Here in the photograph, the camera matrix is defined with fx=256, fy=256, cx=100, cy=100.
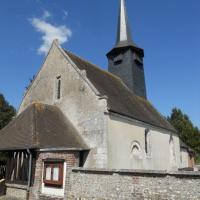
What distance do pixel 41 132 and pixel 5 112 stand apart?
17017 millimetres

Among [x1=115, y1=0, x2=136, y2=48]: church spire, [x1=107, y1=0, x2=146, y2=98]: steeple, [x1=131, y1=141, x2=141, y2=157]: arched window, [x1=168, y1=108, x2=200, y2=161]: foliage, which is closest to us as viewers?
[x1=131, y1=141, x2=141, y2=157]: arched window

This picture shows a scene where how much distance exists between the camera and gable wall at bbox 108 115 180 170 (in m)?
13.4

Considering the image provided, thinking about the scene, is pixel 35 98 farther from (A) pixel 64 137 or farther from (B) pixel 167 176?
(B) pixel 167 176

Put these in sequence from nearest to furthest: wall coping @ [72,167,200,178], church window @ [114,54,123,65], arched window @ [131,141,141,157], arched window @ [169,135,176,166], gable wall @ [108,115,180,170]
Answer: wall coping @ [72,167,200,178] < gable wall @ [108,115,180,170] < arched window @ [131,141,141,157] < arched window @ [169,135,176,166] < church window @ [114,54,123,65]

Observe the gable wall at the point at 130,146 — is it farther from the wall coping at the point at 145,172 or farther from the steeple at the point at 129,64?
the steeple at the point at 129,64

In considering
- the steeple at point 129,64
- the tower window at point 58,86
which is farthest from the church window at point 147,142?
the tower window at point 58,86

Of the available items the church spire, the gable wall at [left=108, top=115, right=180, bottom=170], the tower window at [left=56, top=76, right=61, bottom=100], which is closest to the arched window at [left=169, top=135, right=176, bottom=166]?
the gable wall at [left=108, top=115, right=180, bottom=170]

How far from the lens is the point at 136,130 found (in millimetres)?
15523

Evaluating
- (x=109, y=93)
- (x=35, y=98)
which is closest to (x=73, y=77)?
(x=109, y=93)

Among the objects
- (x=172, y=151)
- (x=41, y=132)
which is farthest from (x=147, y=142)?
(x=41, y=132)

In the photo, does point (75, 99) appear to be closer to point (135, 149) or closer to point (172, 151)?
point (135, 149)

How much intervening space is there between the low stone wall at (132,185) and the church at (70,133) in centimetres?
87

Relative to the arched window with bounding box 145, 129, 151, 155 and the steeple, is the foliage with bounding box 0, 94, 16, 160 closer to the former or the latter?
the steeple

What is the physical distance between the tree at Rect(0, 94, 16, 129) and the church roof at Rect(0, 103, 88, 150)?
1355 cm
